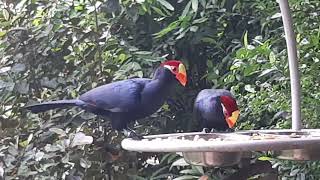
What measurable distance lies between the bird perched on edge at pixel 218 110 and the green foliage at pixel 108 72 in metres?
0.20

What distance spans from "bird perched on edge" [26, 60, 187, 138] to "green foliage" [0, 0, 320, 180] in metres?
0.14

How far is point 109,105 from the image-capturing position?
167 cm

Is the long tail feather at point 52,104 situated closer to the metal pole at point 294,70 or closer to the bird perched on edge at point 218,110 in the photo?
the bird perched on edge at point 218,110

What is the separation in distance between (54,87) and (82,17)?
0.25 m

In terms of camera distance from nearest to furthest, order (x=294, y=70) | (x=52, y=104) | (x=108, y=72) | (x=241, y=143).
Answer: (x=241, y=143), (x=294, y=70), (x=52, y=104), (x=108, y=72)

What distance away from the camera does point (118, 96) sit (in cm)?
165

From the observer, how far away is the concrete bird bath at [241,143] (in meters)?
1.07

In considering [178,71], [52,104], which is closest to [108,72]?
[52,104]

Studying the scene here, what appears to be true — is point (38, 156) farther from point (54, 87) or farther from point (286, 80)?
point (286, 80)

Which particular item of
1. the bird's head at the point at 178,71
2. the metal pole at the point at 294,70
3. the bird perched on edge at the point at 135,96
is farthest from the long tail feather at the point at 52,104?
the metal pole at the point at 294,70

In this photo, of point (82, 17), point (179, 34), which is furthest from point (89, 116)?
point (179, 34)

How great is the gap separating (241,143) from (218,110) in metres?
0.61

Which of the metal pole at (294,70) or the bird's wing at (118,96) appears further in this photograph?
the bird's wing at (118,96)

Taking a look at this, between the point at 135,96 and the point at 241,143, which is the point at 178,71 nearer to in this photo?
the point at 135,96
